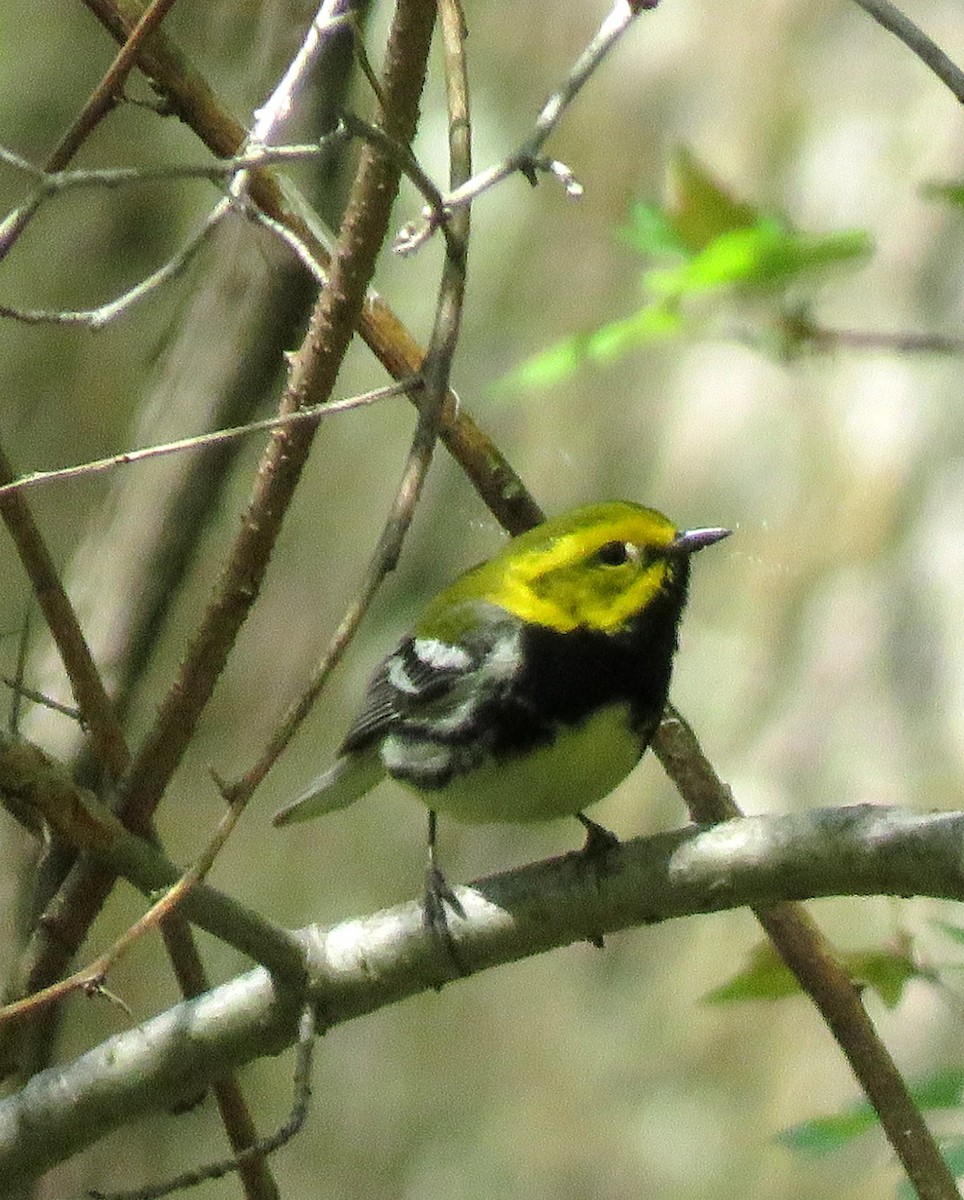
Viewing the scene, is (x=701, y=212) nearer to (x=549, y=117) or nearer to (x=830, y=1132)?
(x=549, y=117)

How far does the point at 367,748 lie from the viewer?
2150mm

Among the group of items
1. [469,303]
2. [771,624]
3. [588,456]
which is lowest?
[771,624]

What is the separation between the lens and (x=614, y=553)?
1.91 m

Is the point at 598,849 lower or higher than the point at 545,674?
lower

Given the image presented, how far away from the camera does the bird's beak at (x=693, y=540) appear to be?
1.87 metres

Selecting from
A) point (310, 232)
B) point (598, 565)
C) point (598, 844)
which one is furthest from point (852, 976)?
point (310, 232)

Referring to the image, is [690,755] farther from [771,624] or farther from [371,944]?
[771,624]

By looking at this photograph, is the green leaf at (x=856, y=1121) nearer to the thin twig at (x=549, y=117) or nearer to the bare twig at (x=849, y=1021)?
the bare twig at (x=849, y=1021)

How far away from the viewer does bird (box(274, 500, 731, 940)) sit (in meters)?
1.75

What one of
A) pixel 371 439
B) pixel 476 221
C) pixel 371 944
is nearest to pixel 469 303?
pixel 476 221

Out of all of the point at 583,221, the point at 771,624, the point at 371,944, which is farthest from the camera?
the point at 583,221

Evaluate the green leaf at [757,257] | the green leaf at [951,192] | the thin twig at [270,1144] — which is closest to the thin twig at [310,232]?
the green leaf at [757,257]

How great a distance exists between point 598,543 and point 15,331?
2.59 metres

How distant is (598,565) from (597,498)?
1.85 metres
